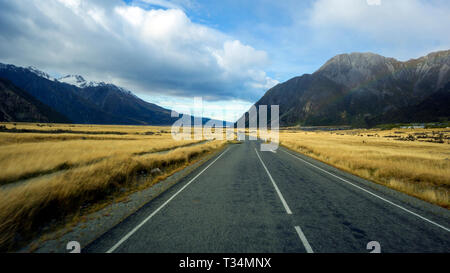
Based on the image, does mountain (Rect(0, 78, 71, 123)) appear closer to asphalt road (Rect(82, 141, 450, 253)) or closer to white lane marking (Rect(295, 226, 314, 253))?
asphalt road (Rect(82, 141, 450, 253))

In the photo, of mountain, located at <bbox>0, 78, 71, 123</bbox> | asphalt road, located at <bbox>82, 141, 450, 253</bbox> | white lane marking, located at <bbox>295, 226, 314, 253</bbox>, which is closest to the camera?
white lane marking, located at <bbox>295, 226, 314, 253</bbox>

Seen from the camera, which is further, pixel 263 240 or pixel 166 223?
pixel 166 223

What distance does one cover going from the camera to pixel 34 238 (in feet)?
15.5

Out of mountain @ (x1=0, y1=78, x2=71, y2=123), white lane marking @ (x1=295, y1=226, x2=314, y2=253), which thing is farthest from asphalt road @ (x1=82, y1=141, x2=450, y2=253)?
mountain @ (x1=0, y1=78, x2=71, y2=123)

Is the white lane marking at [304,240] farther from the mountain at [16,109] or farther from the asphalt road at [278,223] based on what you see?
the mountain at [16,109]

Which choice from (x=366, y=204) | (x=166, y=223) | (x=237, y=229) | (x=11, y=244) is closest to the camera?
(x=11, y=244)

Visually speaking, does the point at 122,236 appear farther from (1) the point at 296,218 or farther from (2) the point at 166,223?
(1) the point at 296,218

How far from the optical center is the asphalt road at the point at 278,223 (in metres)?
4.26

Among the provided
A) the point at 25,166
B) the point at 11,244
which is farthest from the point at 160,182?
the point at 25,166

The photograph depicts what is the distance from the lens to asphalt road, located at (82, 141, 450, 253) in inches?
168

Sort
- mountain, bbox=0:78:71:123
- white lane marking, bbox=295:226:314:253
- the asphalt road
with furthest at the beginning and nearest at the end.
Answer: mountain, bbox=0:78:71:123 → the asphalt road → white lane marking, bbox=295:226:314:253

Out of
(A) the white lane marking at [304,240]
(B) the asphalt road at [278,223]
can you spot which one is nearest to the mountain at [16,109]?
(B) the asphalt road at [278,223]
